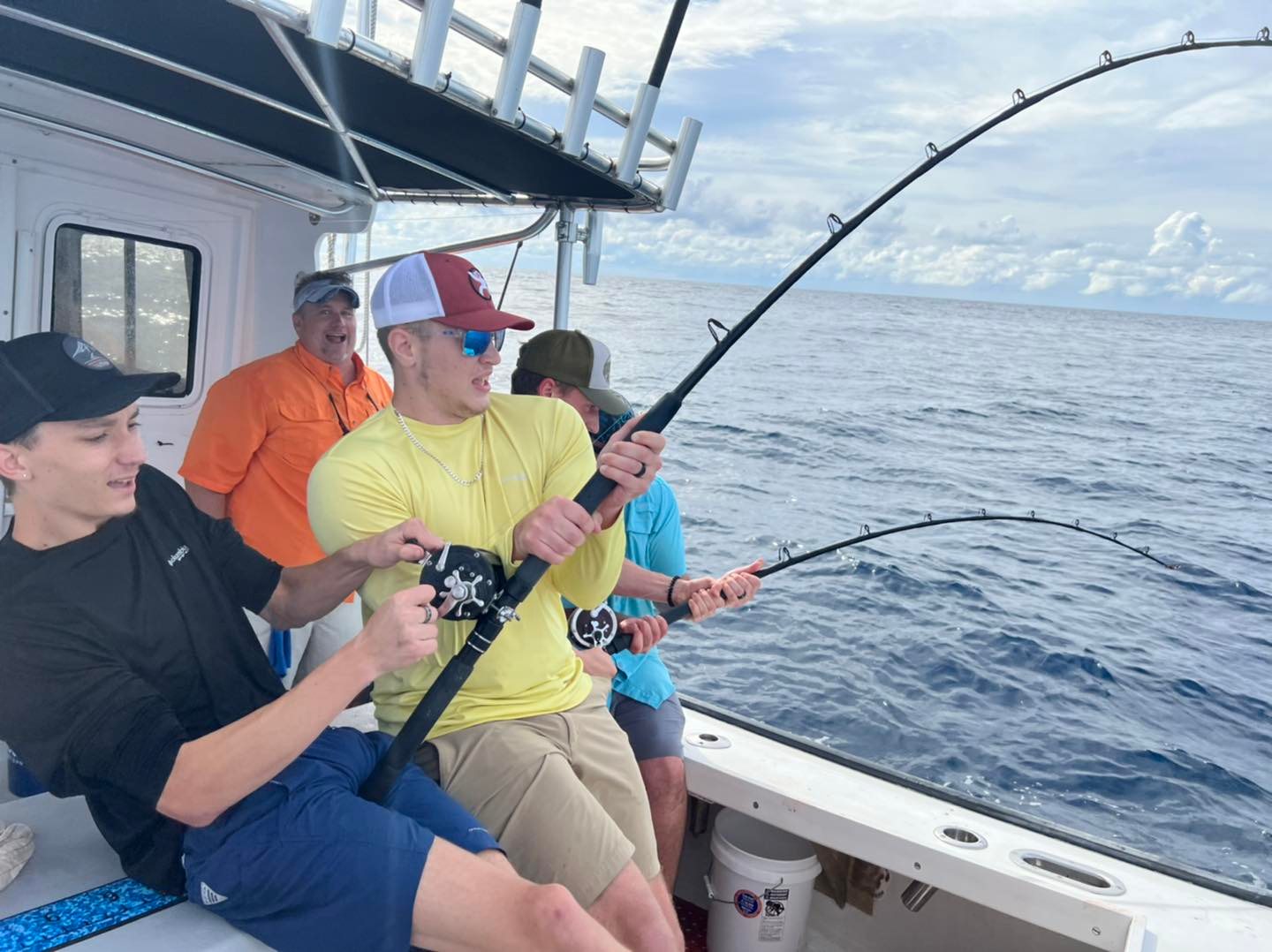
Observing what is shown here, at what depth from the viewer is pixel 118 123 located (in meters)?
2.66

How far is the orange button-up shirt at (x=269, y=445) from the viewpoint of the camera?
9.59 feet

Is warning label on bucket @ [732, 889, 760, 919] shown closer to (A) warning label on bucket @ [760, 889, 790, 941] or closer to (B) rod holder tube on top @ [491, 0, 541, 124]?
(A) warning label on bucket @ [760, 889, 790, 941]

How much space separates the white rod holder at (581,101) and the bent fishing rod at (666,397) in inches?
6.7

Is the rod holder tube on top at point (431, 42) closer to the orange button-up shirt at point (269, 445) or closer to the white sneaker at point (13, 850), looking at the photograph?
the white sneaker at point (13, 850)

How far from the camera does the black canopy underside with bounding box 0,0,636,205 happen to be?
69.2 inches

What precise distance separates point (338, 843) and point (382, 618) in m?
0.35

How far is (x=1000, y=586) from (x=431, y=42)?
6.90 metres

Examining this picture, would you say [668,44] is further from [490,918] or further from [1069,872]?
[1069,872]

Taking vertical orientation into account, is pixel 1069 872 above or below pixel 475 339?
below

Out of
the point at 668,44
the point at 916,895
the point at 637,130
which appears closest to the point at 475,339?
the point at 637,130

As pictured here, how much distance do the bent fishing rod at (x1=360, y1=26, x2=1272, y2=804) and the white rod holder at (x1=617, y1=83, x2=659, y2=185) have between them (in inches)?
1.4

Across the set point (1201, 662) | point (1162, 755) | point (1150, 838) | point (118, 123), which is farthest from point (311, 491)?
point (1201, 662)

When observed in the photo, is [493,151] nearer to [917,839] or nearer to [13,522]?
[13,522]

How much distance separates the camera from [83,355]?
153 centimetres
